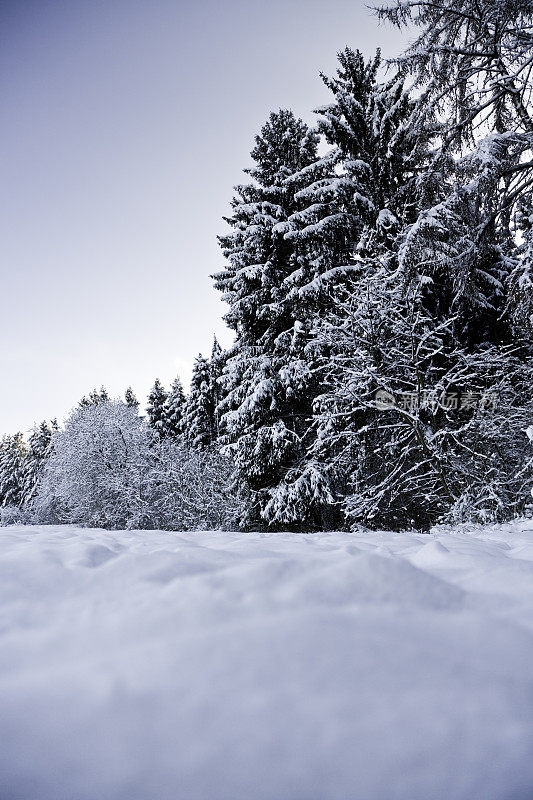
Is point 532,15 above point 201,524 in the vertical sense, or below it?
above

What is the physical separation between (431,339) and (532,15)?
4623 millimetres

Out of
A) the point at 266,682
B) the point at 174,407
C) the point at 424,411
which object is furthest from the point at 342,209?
the point at 174,407

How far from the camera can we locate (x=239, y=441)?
1030 cm

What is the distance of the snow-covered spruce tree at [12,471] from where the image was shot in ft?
138

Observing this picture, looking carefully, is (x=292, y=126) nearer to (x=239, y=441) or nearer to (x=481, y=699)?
(x=239, y=441)

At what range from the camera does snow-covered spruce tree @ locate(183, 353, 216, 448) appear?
22.8m

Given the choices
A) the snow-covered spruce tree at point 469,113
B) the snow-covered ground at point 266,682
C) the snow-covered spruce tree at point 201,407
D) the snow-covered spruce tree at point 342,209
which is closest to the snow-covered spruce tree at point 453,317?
the snow-covered spruce tree at point 469,113

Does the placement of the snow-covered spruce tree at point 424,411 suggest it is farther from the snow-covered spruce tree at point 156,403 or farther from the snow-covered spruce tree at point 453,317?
the snow-covered spruce tree at point 156,403

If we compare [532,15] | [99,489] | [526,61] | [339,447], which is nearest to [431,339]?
[339,447]

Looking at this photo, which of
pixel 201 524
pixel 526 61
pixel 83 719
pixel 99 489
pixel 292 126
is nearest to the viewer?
pixel 83 719

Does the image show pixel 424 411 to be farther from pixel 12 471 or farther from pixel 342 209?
pixel 12 471

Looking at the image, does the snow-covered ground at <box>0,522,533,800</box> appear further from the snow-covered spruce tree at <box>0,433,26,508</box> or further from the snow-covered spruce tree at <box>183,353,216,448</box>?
the snow-covered spruce tree at <box>0,433,26,508</box>

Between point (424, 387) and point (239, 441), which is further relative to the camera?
point (239, 441)

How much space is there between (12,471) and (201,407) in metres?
31.2
